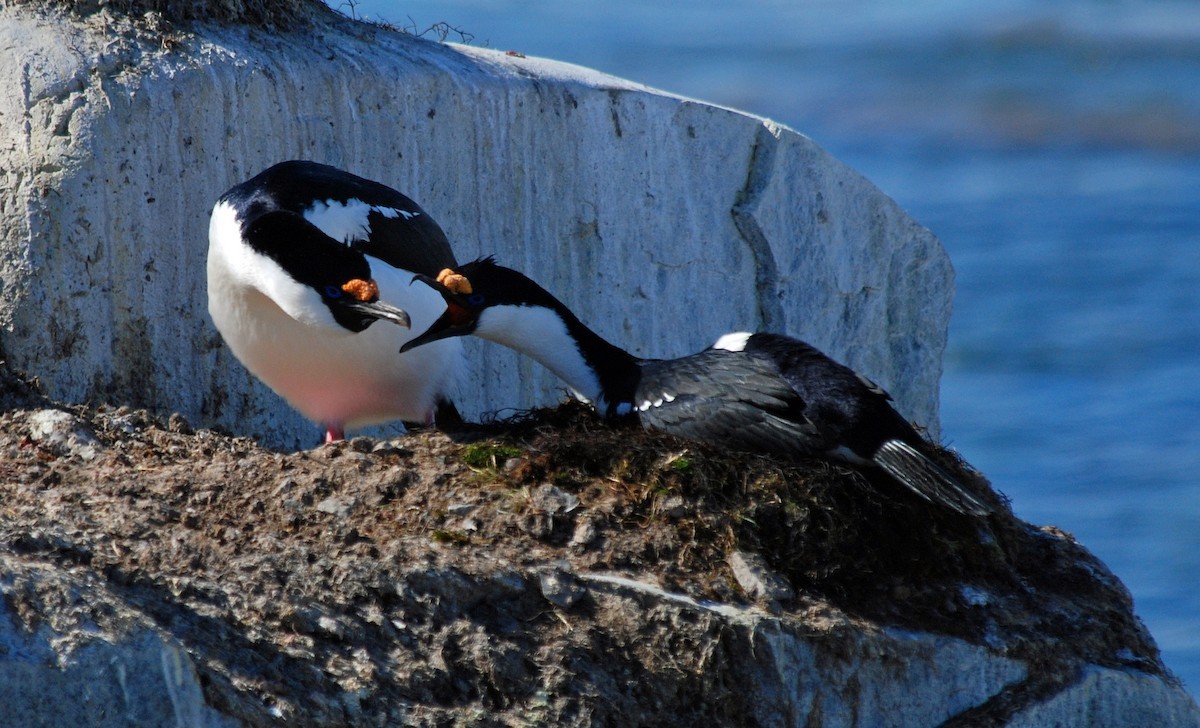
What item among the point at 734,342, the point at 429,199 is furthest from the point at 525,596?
the point at 429,199

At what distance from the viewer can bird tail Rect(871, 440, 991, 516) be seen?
16.9ft

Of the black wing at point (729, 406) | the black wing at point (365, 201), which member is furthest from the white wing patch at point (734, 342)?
the black wing at point (365, 201)

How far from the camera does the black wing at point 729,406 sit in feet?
17.6

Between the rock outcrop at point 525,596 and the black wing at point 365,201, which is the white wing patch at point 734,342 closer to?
the rock outcrop at point 525,596

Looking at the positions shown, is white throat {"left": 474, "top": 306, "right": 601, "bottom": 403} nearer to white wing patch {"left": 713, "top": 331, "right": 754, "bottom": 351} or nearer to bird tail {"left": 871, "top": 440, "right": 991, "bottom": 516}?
white wing patch {"left": 713, "top": 331, "right": 754, "bottom": 351}

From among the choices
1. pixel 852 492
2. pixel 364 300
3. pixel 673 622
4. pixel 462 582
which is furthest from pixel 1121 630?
pixel 364 300

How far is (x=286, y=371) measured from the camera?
612 centimetres

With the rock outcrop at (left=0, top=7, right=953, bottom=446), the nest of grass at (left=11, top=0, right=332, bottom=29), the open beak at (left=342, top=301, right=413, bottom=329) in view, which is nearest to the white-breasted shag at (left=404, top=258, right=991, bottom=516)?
the open beak at (left=342, top=301, right=413, bottom=329)

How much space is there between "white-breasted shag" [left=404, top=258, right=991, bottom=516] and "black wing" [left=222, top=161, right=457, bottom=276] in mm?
431

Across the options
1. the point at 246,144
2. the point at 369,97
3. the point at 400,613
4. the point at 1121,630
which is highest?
the point at 369,97

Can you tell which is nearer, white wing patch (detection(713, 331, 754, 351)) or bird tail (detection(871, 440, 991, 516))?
bird tail (detection(871, 440, 991, 516))

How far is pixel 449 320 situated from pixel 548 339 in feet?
1.35

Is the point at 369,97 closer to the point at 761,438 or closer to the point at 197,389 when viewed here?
the point at 197,389

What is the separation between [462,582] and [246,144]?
3180 millimetres
